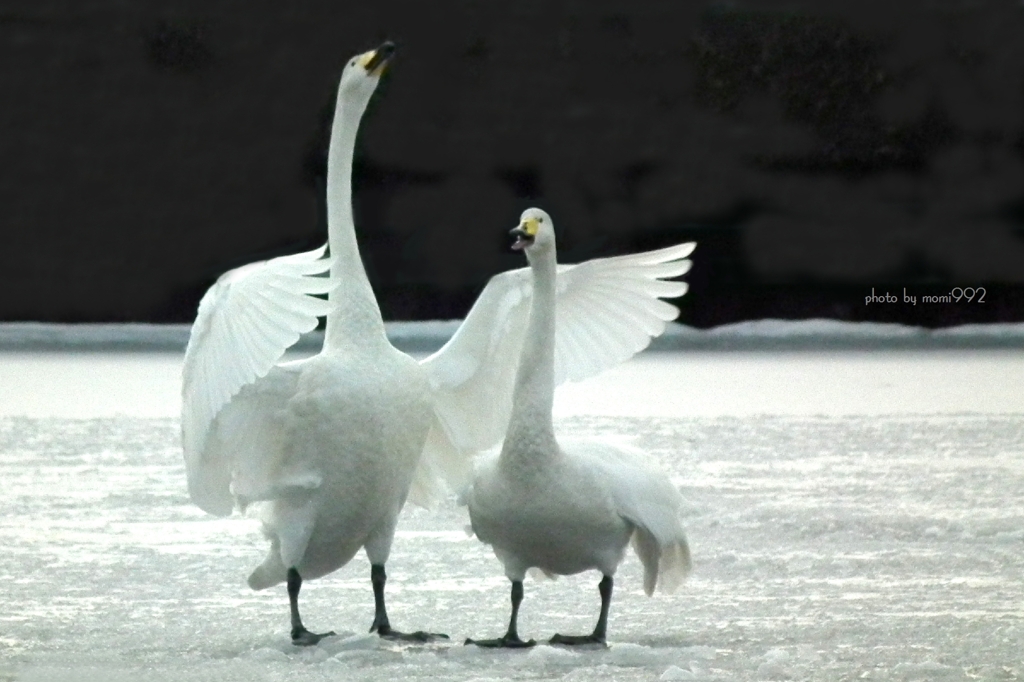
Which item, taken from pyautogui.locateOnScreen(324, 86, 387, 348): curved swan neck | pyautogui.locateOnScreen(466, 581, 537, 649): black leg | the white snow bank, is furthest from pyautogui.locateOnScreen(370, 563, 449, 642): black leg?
the white snow bank

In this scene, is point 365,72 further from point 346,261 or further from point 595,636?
point 595,636

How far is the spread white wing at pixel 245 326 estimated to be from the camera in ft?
14.9

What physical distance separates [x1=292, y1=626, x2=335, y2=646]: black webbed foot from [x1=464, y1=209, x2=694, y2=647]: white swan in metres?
0.40

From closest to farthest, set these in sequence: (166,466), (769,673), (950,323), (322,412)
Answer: (769,673) < (322,412) < (166,466) < (950,323)

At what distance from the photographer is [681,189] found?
14.8 m

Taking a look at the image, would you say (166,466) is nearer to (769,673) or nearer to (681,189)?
(769,673)

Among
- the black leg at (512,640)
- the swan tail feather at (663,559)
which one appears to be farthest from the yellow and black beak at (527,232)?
the black leg at (512,640)

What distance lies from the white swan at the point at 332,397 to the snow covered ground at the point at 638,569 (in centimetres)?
32

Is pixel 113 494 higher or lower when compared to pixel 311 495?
lower

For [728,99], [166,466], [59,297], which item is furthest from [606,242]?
[166,466]

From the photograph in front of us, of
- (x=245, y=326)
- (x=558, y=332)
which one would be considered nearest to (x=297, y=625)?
(x=245, y=326)

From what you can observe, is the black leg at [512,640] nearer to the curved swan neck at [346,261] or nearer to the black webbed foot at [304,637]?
the black webbed foot at [304,637]

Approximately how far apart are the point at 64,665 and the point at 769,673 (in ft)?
5.53

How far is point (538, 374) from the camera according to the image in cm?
507
